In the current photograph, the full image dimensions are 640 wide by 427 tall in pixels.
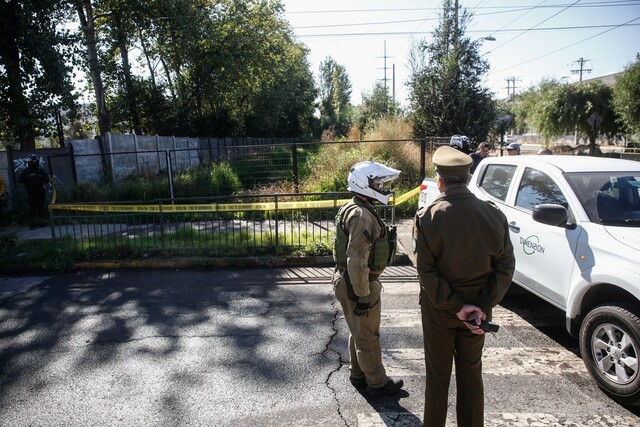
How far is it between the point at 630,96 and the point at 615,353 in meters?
30.5

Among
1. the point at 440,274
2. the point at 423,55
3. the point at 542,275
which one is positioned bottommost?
the point at 542,275

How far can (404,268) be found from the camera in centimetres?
761

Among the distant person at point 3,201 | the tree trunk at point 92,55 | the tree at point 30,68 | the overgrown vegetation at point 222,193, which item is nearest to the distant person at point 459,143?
the overgrown vegetation at point 222,193

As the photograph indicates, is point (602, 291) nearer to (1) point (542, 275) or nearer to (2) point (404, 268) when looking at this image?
(1) point (542, 275)

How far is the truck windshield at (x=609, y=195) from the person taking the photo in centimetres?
409

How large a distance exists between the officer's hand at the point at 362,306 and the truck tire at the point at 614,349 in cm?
199

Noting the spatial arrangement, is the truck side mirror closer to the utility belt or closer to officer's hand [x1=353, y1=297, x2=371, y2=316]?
the utility belt

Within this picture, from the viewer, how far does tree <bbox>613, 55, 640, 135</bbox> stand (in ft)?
88.2

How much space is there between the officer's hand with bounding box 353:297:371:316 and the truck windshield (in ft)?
7.95

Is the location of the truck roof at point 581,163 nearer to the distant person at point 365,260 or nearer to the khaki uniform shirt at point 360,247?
the distant person at point 365,260

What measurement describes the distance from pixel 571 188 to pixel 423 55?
16.9 meters

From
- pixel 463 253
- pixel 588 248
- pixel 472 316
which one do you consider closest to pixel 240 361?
pixel 472 316

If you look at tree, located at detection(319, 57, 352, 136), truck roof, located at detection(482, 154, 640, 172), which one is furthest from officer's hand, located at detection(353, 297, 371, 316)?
tree, located at detection(319, 57, 352, 136)

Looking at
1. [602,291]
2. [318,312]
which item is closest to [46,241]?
[318,312]
